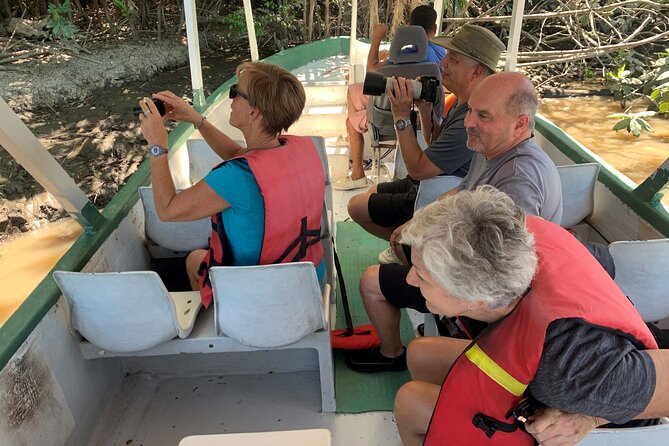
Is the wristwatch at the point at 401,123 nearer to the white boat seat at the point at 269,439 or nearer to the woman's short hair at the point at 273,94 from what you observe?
the woman's short hair at the point at 273,94

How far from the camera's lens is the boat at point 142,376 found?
1329 millimetres

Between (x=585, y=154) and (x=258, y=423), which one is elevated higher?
(x=585, y=154)

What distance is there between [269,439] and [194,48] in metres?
2.65

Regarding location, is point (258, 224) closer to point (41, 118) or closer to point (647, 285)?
point (647, 285)

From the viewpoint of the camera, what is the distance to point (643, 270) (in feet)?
4.42

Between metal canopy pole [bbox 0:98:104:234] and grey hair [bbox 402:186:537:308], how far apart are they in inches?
44.0

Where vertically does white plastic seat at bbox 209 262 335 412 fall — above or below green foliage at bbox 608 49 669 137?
above

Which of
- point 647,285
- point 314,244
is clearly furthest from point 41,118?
point 647,285

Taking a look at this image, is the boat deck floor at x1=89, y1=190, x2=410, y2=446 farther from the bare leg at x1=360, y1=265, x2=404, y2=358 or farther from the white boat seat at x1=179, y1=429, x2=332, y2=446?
the white boat seat at x1=179, y1=429, x2=332, y2=446

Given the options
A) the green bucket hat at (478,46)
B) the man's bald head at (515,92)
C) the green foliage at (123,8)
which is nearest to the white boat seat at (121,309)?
the man's bald head at (515,92)

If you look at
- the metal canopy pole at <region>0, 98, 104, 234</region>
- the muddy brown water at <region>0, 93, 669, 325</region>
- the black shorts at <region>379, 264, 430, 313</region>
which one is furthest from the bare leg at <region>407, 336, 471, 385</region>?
the muddy brown water at <region>0, 93, 669, 325</region>

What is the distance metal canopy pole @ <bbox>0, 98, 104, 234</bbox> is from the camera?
1.35 meters

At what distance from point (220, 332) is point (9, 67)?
8.20 meters

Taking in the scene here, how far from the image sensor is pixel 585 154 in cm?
227
